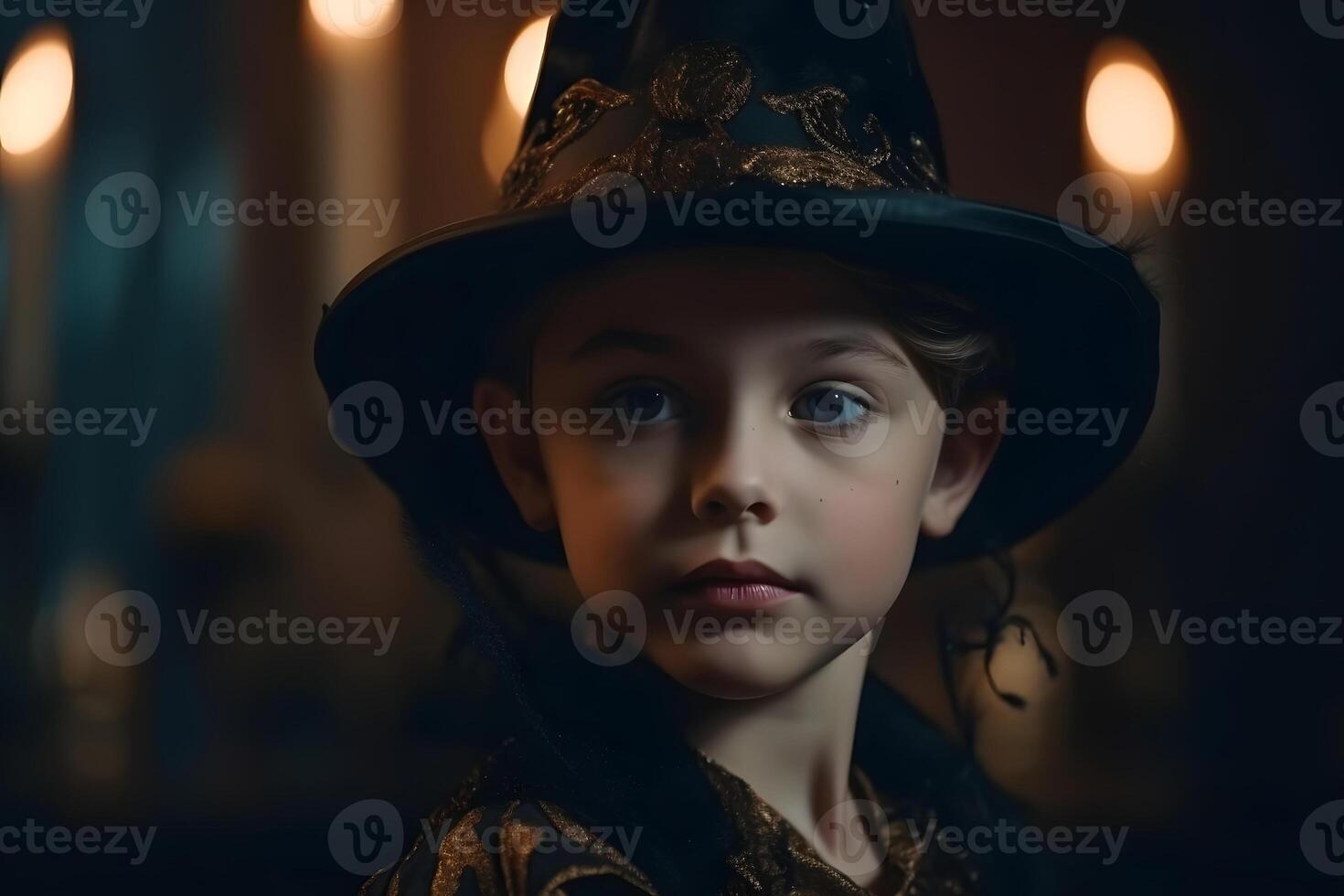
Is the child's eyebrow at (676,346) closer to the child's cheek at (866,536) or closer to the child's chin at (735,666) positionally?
the child's cheek at (866,536)

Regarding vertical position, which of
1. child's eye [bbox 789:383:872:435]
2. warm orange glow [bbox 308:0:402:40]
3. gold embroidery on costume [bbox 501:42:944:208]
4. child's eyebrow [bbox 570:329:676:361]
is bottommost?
child's eyebrow [bbox 570:329:676:361]

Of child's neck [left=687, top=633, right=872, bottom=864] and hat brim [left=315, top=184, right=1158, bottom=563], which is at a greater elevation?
hat brim [left=315, top=184, right=1158, bottom=563]

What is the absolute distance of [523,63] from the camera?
1264 mm

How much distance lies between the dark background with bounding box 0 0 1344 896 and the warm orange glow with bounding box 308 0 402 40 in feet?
0.05

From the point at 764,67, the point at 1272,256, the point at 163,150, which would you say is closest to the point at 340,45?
the point at 163,150

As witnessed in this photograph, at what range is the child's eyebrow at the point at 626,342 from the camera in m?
0.90

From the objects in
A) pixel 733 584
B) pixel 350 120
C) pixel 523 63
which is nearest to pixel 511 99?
pixel 523 63

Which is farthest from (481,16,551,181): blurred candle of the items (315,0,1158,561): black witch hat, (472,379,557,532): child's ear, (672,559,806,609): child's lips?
(672,559,806,609): child's lips

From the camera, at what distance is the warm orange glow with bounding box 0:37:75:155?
Answer: 46.8 inches

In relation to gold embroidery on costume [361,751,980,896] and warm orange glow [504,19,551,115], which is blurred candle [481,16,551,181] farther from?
gold embroidery on costume [361,751,980,896]

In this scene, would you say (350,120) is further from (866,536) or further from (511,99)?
(866,536)

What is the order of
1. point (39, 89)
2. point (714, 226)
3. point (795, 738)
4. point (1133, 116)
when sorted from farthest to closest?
point (1133, 116) → point (39, 89) → point (795, 738) → point (714, 226)

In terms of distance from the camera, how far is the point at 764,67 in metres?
0.94

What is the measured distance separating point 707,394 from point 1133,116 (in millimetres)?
678
